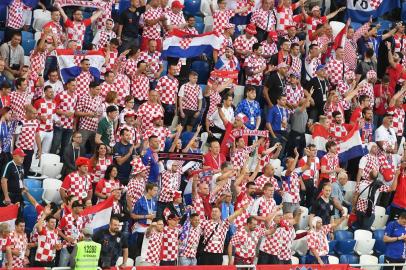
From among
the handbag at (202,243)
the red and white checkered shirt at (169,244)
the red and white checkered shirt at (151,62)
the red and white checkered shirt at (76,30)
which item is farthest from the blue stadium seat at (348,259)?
the red and white checkered shirt at (76,30)

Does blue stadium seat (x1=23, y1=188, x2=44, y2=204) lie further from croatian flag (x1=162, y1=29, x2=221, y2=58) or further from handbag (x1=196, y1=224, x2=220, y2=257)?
croatian flag (x1=162, y1=29, x2=221, y2=58)

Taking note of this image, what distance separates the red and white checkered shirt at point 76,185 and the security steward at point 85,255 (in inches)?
79.9

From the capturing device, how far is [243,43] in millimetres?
28875

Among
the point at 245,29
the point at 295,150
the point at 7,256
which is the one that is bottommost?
the point at 7,256

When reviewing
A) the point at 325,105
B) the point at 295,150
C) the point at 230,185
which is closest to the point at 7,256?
the point at 230,185

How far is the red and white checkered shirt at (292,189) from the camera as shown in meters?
26.2

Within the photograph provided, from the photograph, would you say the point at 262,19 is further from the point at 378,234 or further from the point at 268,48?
the point at 378,234

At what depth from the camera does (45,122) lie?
25031 mm

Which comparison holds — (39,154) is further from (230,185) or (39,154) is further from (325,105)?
(325,105)

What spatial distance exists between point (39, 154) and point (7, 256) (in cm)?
306

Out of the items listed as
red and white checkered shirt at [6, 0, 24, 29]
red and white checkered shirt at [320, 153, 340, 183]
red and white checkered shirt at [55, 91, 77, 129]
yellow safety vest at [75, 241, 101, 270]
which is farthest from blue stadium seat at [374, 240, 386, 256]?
red and white checkered shirt at [6, 0, 24, 29]

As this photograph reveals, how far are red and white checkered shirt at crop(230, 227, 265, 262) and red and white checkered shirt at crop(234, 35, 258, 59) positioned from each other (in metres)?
5.20

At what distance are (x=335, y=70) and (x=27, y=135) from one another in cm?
737

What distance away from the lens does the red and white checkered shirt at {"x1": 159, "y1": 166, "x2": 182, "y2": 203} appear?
24.9m
